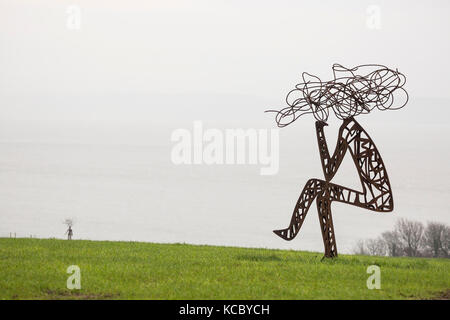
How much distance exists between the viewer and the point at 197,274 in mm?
13805

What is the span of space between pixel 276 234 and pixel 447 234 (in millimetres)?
11818

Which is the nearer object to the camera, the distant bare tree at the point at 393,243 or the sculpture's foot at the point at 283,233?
the sculpture's foot at the point at 283,233

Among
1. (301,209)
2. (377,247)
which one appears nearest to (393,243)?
(377,247)

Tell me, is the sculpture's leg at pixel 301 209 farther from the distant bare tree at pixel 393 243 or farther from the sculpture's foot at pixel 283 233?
the distant bare tree at pixel 393 243

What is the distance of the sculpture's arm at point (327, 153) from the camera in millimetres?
15094

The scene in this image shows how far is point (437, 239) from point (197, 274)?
13508 millimetres

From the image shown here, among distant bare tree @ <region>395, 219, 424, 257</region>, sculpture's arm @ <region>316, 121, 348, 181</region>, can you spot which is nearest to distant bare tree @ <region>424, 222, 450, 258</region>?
distant bare tree @ <region>395, 219, 424, 257</region>

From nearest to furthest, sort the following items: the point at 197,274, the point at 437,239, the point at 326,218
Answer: the point at 197,274
the point at 326,218
the point at 437,239

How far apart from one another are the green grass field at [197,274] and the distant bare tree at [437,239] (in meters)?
7.35

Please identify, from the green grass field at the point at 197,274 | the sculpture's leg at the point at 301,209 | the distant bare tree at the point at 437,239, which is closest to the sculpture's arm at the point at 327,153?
the sculpture's leg at the point at 301,209

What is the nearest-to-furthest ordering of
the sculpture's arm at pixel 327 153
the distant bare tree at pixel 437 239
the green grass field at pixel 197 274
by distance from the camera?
the green grass field at pixel 197 274 → the sculpture's arm at pixel 327 153 → the distant bare tree at pixel 437 239

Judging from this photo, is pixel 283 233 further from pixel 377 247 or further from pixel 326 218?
pixel 377 247

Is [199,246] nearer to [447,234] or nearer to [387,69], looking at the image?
A: [387,69]
